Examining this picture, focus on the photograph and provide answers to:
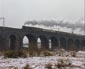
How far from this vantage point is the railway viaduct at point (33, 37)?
44.8m

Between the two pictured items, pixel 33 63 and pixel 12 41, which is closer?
pixel 33 63

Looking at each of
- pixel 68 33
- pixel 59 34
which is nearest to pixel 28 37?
pixel 59 34

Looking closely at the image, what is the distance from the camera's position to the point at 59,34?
6191 cm

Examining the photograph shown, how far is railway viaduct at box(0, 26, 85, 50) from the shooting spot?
147ft

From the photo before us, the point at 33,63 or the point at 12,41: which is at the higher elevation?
the point at 12,41

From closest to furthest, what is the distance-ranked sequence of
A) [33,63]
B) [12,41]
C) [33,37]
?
[33,63]
[12,41]
[33,37]

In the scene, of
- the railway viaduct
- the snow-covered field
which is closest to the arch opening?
the railway viaduct

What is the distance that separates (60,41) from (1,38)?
2204 cm

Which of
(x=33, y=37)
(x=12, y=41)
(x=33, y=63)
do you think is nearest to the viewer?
(x=33, y=63)

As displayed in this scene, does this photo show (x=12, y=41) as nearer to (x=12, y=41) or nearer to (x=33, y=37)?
(x=12, y=41)

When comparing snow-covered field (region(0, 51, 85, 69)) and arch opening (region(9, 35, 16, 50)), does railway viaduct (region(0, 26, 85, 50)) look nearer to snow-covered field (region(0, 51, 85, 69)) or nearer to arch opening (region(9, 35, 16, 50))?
arch opening (region(9, 35, 16, 50))

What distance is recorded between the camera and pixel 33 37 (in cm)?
5203

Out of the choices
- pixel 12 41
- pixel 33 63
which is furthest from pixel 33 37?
pixel 33 63

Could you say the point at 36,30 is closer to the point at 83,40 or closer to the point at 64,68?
the point at 83,40
